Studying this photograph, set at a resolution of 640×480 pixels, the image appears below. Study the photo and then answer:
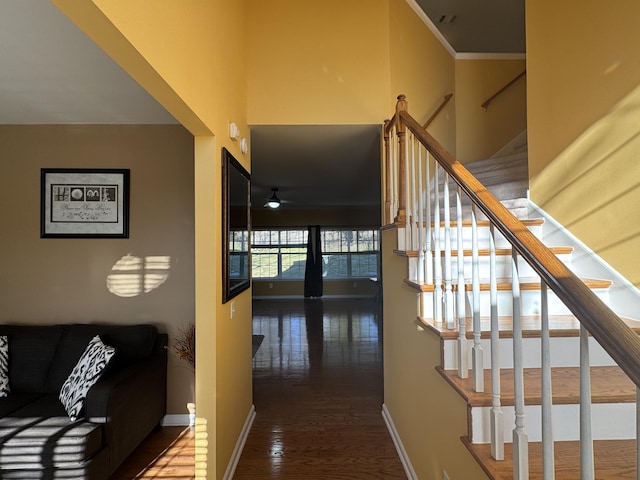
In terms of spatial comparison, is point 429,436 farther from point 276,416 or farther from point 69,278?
point 69,278

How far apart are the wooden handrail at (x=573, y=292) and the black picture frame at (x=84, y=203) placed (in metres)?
2.73

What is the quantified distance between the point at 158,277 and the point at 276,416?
1555 millimetres

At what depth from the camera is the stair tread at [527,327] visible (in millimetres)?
1523

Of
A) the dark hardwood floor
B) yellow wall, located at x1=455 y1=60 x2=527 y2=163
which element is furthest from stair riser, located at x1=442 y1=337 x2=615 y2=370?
yellow wall, located at x1=455 y1=60 x2=527 y2=163

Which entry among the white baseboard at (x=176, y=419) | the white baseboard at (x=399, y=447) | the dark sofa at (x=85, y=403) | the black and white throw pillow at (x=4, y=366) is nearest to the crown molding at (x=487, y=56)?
the white baseboard at (x=399, y=447)

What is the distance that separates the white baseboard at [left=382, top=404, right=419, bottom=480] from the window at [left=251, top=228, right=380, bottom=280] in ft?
24.1

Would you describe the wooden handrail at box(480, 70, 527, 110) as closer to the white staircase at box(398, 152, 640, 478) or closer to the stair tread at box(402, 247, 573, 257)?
the white staircase at box(398, 152, 640, 478)

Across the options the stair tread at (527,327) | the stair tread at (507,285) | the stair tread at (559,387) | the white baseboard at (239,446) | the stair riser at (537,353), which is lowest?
the white baseboard at (239,446)

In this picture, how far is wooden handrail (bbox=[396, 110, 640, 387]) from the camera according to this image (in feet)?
2.22

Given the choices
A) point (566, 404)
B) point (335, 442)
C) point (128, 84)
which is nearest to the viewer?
point (566, 404)

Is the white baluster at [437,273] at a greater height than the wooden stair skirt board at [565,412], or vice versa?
the white baluster at [437,273]

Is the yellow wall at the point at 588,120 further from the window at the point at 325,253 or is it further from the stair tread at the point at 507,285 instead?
the window at the point at 325,253

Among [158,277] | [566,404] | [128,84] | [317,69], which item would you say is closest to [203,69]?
[128,84]

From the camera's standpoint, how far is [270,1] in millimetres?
2928
